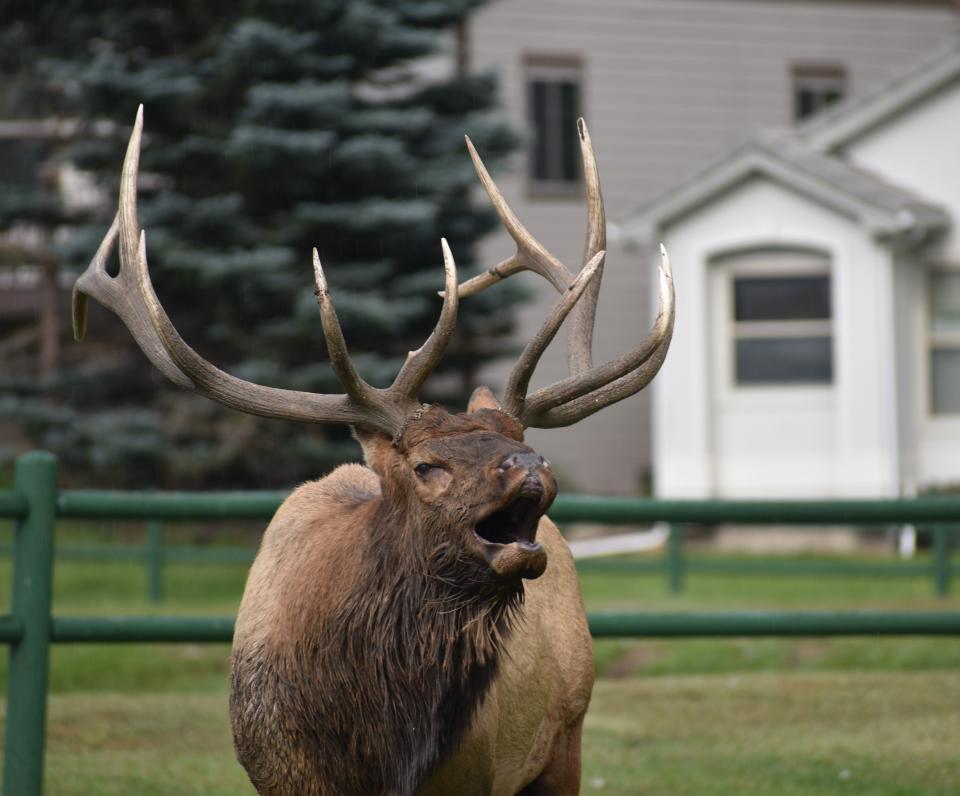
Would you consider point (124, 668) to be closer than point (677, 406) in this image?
Yes

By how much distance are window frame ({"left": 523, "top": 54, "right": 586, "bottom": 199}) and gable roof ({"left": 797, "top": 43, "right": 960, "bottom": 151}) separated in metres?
3.96

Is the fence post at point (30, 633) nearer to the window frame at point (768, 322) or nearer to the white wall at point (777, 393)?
the white wall at point (777, 393)

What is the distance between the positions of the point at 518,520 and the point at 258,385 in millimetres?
934

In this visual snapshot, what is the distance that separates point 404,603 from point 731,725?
12.7 ft

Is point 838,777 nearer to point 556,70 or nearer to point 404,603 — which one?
point 404,603

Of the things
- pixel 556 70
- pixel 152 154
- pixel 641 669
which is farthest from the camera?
pixel 556 70

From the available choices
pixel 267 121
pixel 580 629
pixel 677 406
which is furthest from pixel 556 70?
pixel 580 629

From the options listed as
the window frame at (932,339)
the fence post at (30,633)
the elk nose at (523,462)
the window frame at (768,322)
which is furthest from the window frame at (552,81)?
the elk nose at (523,462)

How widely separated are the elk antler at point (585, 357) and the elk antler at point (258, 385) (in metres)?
0.29

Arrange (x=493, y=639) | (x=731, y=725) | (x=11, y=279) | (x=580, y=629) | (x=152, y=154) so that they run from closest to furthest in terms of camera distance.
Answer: (x=493, y=639) < (x=580, y=629) < (x=731, y=725) < (x=152, y=154) < (x=11, y=279)

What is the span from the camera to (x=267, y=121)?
51.5 ft

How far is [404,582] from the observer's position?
→ 422cm

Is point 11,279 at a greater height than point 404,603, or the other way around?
point 11,279

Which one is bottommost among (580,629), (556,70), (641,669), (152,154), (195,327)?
(641,669)
